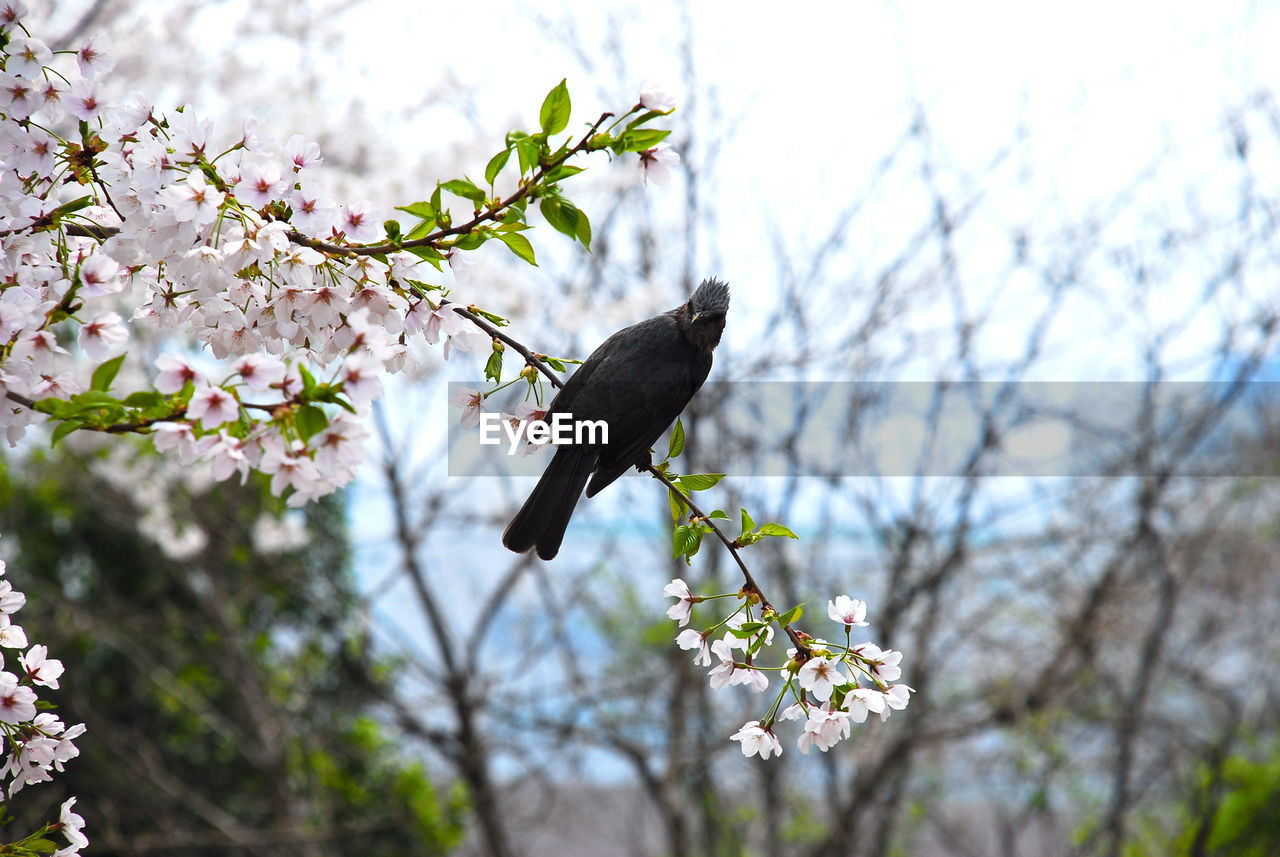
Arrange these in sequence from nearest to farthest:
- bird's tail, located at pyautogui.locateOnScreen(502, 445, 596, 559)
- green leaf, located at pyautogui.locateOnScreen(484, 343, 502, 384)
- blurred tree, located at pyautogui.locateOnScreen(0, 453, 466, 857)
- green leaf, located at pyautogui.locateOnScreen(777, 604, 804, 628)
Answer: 1. green leaf, located at pyautogui.locateOnScreen(777, 604, 804, 628)
2. green leaf, located at pyautogui.locateOnScreen(484, 343, 502, 384)
3. bird's tail, located at pyautogui.locateOnScreen(502, 445, 596, 559)
4. blurred tree, located at pyautogui.locateOnScreen(0, 453, 466, 857)

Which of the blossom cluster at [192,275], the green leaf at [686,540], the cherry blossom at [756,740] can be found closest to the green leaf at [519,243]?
the blossom cluster at [192,275]

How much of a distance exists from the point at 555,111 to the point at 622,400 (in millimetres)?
533

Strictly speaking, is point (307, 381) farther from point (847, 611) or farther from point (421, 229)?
point (847, 611)

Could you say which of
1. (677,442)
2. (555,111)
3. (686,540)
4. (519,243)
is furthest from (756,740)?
(555,111)

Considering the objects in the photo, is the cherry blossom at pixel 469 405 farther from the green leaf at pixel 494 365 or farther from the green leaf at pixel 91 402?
the green leaf at pixel 91 402

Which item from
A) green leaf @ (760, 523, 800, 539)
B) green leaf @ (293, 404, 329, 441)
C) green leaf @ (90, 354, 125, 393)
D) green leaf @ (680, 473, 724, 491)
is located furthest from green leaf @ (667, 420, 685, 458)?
green leaf @ (90, 354, 125, 393)

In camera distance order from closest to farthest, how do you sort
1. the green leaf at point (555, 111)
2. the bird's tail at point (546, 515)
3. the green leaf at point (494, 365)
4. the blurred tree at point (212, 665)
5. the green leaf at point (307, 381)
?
the green leaf at point (307, 381) → the green leaf at point (555, 111) → the green leaf at point (494, 365) → the bird's tail at point (546, 515) → the blurred tree at point (212, 665)

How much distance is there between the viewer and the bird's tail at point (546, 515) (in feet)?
4.13

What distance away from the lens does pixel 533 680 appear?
4.57 metres

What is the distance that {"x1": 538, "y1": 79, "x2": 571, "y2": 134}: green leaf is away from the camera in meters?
0.89

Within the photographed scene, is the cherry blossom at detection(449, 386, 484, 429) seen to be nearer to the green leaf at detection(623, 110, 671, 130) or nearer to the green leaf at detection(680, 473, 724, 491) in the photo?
the green leaf at detection(680, 473, 724, 491)

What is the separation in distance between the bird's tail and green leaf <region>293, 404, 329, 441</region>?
20.4 inches

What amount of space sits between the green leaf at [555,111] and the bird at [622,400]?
506 millimetres

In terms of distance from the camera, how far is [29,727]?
974 mm
